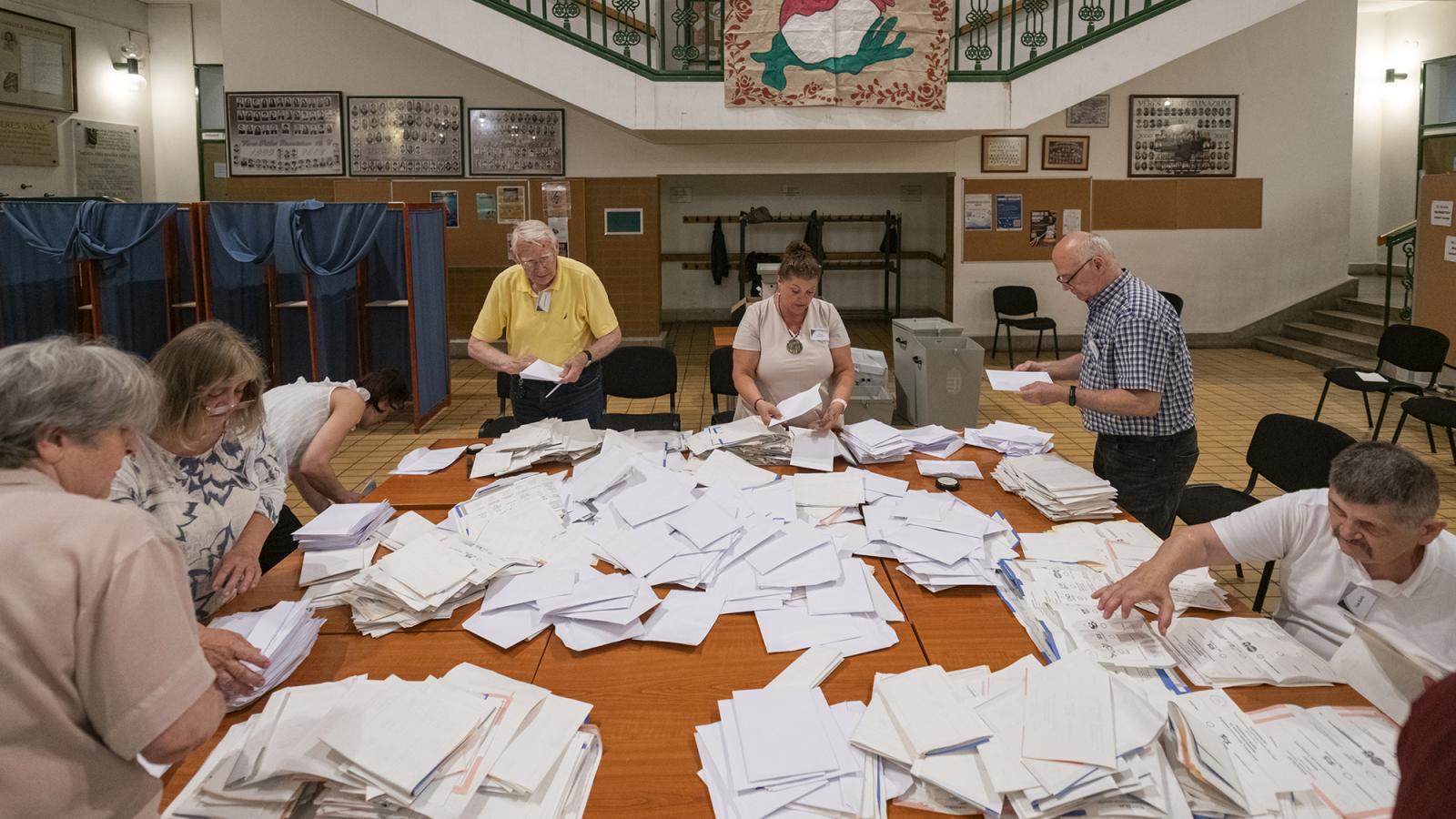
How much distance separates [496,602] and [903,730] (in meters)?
1.15

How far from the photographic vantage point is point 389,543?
2961mm

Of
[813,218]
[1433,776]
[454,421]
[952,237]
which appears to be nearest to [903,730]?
[1433,776]

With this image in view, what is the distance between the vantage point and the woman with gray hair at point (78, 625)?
4.14 ft

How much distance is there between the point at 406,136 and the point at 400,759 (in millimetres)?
10047

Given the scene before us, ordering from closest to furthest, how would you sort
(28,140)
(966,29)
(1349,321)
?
1. (966,29)
2. (28,140)
3. (1349,321)

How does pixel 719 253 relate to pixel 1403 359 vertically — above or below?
above

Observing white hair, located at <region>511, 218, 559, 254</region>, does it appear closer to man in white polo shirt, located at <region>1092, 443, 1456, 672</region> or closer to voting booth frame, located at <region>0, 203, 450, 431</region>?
man in white polo shirt, located at <region>1092, 443, 1456, 672</region>

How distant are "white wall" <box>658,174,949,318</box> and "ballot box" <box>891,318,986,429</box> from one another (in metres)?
6.25

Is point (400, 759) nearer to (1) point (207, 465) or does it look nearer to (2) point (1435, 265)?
(1) point (207, 465)

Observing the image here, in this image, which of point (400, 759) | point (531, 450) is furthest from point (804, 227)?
point (400, 759)

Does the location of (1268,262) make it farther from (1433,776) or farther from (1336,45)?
(1433,776)

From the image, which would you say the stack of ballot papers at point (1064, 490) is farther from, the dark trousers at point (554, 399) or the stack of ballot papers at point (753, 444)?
the dark trousers at point (554, 399)

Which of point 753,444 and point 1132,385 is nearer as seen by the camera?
point 1132,385

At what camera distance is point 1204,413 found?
817 centimetres
